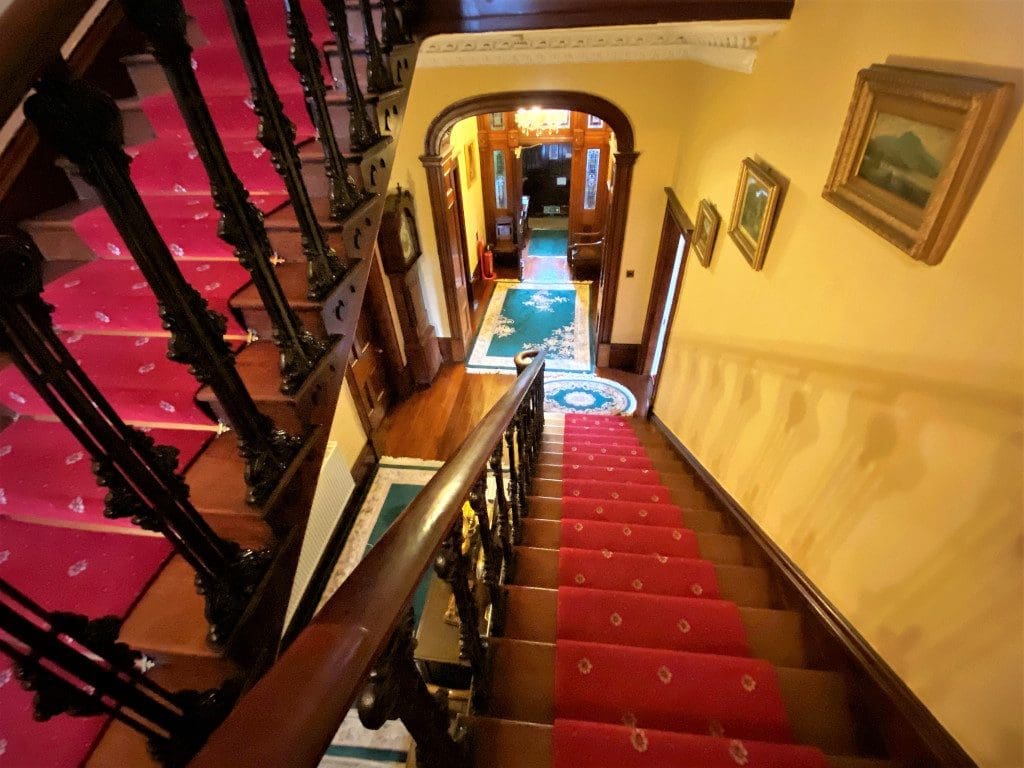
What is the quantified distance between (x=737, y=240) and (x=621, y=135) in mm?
2425

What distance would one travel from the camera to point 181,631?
105 centimetres

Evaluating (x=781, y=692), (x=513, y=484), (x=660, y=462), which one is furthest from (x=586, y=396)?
(x=781, y=692)

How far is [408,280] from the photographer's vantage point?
5004 mm

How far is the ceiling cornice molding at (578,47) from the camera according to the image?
3137mm

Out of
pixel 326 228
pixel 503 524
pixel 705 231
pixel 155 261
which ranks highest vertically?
pixel 155 261

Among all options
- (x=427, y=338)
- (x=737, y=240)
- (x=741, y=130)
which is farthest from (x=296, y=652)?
(x=427, y=338)

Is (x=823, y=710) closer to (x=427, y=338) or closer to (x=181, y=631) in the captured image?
(x=181, y=631)

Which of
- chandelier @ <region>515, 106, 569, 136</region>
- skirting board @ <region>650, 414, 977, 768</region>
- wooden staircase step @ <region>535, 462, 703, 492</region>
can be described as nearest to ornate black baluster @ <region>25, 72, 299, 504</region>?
skirting board @ <region>650, 414, 977, 768</region>

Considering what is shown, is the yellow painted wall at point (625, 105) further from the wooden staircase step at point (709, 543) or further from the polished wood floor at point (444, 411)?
the wooden staircase step at point (709, 543)

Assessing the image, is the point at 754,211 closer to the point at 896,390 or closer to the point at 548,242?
the point at 896,390

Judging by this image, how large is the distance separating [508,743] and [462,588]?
40 centimetres

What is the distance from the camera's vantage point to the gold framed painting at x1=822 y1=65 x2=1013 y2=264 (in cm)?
101

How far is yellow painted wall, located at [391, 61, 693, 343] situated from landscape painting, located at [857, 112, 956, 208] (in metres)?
3.13

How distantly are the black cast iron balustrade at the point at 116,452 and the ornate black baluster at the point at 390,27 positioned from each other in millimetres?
1585
